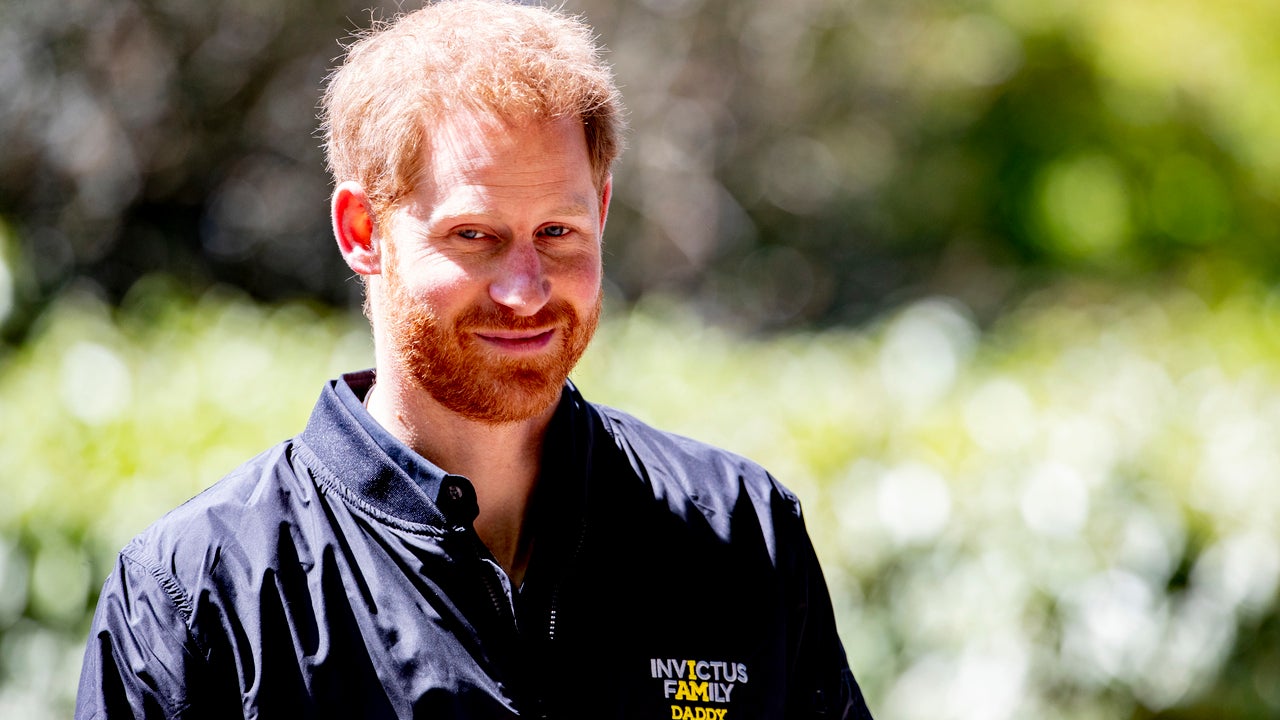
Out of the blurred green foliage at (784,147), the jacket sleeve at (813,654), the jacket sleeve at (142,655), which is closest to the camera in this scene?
the jacket sleeve at (142,655)

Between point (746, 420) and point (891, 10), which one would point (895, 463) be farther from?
point (891, 10)

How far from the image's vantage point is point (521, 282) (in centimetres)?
215

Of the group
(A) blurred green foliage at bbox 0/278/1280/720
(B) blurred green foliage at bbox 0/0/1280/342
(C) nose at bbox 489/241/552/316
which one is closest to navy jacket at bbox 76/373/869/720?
(C) nose at bbox 489/241/552/316

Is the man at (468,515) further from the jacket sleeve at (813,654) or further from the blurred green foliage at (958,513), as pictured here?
the blurred green foliage at (958,513)

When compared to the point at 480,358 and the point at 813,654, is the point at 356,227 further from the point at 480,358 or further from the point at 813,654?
the point at 813,654

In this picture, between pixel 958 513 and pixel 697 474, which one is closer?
pixel 697 474

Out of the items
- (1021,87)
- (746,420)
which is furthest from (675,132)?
(746,420)

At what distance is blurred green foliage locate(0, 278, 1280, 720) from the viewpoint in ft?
13.3

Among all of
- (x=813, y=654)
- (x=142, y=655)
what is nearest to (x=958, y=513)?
(x=813, y=654)

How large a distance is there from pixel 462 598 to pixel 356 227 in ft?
2.14

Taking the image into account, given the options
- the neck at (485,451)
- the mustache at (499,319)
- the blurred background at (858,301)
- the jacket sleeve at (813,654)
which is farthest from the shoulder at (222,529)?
the blurred background at (858,301)

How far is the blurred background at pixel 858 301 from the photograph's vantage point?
13.5 feet

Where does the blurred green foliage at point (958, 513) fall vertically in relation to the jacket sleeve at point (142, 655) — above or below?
above

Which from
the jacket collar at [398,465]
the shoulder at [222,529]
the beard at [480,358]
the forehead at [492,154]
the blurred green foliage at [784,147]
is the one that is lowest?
the shoulder at [222,529]
